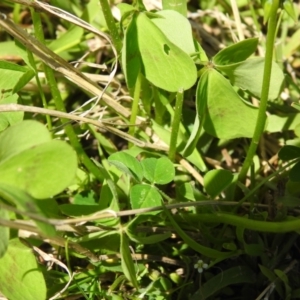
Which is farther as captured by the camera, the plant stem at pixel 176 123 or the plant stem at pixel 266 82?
the plant stem at pixel 176 123

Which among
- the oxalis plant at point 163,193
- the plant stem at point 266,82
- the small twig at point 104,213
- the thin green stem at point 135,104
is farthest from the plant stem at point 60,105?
the plant stem at point 266,82

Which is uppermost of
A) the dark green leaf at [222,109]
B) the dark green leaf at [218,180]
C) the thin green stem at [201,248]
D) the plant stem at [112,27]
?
the plant stem at [112,27]

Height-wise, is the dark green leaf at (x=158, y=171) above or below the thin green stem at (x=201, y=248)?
above

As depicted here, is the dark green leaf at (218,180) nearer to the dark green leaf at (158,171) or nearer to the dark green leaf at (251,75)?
the dark green leaf at (158,171)

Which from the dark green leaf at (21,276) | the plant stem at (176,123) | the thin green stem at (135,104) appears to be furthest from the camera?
the thin green stem at (135,104)

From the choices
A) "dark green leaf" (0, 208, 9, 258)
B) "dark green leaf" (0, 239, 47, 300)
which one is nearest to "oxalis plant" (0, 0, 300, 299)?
"dark green leaf" (0, 239, 47, 300)

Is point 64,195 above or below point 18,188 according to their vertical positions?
below

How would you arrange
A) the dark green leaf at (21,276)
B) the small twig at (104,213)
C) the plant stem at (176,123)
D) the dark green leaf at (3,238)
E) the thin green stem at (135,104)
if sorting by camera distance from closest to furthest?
the small twig at (104,213) → the dark green leaf at (3,238) → the dark green leaf at (21,276) → the plant stem at (176,123) → the thin green stem at (135,104)

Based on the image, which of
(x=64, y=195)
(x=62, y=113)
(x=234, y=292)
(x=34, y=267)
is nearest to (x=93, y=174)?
(x=64, y=195)

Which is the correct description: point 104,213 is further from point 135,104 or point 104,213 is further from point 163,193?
point 135,104

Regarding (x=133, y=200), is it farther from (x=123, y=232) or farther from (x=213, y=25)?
(x=213, y=25)
